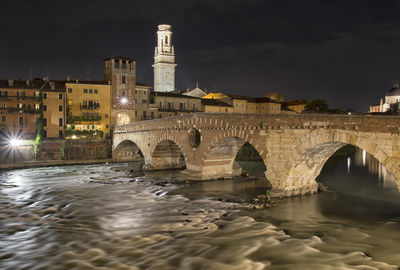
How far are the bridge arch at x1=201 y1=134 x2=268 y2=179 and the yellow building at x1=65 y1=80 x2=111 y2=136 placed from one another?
32078 millimetres

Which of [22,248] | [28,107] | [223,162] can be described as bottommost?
[22,248]

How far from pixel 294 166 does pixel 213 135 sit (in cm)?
816

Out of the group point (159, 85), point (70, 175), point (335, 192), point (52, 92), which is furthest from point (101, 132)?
point (335, 192)

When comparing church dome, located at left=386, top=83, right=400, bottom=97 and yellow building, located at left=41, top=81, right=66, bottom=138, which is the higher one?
church dome, located at left=386, top=83, right=400, bottom=97

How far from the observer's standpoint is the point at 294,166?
2209cm

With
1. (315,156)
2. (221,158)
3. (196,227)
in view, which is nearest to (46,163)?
(221,158)

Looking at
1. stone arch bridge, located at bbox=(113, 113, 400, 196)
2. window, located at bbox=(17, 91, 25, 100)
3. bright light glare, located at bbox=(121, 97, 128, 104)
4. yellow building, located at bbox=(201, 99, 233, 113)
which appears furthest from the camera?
yellow building, located at bbox=(201, 99, 233, 113)

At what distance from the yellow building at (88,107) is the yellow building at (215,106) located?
1888 cm

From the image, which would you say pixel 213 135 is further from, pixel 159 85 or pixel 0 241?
pixel 159 85

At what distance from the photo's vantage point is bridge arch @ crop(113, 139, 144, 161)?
52656 millimetres

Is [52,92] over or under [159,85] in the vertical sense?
under

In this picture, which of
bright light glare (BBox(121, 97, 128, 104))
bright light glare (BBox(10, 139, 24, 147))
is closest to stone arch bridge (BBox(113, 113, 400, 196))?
bright light glare (BBox(10, 139, 24, 147))

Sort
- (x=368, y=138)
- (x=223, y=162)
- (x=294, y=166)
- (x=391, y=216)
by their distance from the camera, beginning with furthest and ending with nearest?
(x=223, y=162) → (x=294, y=166) → (x=391, y=216) → (x=368, y=138)

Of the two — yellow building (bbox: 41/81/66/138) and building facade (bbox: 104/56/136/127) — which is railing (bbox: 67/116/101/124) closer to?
yellow building (bbox: 41/81/66/138)
